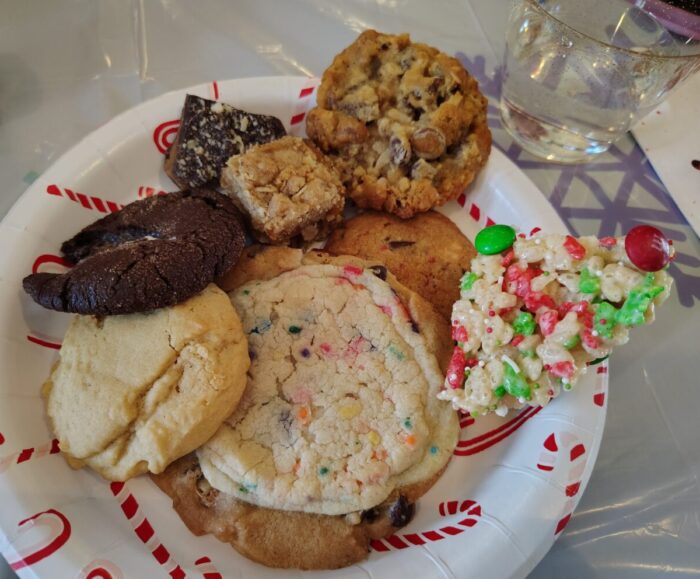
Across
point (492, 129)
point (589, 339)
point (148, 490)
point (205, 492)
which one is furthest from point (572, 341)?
point (492, 129)

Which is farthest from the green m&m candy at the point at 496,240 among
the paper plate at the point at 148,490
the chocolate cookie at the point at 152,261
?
the chocolate cookie at the point at 152,261

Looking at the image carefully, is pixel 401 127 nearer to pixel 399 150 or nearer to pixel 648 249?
→ pixel 399 150

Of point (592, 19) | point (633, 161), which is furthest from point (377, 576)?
point (592, 19)

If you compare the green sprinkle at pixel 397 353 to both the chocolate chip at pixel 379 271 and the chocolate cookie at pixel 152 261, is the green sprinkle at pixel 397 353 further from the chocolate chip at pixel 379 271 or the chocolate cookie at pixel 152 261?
the chocolate cookie at pixel 152 261

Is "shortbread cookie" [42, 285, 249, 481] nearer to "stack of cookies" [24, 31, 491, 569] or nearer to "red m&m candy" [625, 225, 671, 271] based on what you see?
"stack of cookies" [24, 31, 491, 569]

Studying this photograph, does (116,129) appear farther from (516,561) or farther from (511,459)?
(516,561)
